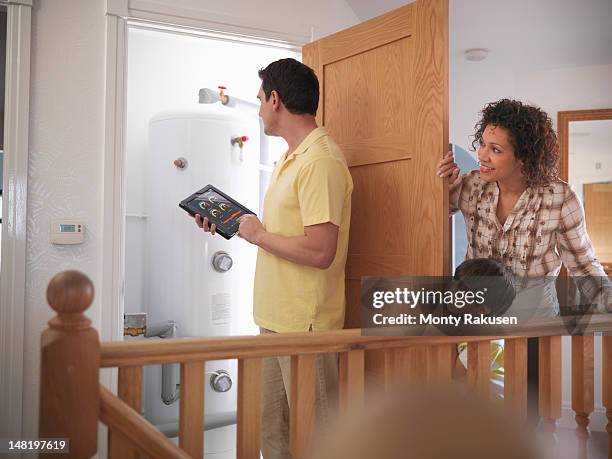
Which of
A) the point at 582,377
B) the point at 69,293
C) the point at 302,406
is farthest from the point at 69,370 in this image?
the point at 582,377

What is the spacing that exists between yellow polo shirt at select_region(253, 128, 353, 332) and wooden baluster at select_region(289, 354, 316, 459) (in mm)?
440

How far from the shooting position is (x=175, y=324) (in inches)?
129

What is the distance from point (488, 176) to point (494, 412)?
4.83ft

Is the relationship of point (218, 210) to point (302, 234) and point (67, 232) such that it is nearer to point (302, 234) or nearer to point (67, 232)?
point (302, 234)

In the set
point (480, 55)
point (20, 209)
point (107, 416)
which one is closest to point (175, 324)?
point (20, 209)

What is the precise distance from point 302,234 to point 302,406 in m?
0.59

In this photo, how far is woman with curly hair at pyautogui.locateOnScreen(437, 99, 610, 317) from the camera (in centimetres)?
187

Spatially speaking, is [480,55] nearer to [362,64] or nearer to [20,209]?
[362,64]

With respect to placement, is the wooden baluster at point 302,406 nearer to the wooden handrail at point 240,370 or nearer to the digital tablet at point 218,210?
the wooden handrail at point 240,370

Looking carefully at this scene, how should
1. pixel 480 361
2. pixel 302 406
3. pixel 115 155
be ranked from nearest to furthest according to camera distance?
1. pixel 302 406
2. pixel 480 361
3. pixel 115 155

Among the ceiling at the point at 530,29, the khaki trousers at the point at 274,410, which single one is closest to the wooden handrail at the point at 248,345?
the khaki trousers at the point at 274,410

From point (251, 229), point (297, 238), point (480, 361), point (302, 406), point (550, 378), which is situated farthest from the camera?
point (251, 229)

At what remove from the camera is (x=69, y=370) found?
1.05 metres

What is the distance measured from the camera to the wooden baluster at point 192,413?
50.4 inches
